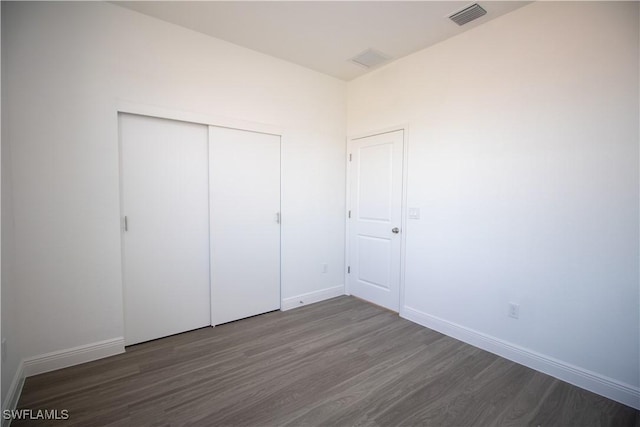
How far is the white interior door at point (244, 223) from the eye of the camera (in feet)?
9.68

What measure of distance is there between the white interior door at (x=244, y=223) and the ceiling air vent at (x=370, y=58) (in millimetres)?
1306

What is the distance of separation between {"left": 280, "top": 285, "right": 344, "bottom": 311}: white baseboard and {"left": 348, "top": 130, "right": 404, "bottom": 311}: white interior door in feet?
0.68

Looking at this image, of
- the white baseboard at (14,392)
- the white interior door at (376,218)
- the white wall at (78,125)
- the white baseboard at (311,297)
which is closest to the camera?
the white baseboard at (14,392)

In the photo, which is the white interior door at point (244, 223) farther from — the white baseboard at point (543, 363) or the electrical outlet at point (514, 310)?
the electrical outlet at point (514, 310)

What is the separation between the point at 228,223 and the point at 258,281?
75 centimetres

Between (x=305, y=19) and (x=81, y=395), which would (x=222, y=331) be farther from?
(x=305, y=19)

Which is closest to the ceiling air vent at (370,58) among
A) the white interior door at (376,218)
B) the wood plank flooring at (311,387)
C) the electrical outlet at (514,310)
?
the white interior door at (376,218)

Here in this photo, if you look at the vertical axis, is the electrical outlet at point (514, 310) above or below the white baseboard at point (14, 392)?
above

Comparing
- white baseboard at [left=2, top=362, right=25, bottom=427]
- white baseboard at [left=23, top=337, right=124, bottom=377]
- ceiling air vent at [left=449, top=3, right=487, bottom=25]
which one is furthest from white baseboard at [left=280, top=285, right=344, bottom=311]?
ceiling air vent at [left=449, top=3, right=487, bottom=25]

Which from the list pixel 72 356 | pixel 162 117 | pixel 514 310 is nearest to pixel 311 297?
pixel 514 310

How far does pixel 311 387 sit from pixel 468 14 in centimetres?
319

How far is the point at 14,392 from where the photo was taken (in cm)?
186

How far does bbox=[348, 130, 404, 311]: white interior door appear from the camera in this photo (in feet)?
11.0

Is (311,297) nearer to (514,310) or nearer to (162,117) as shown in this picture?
(514,310)
